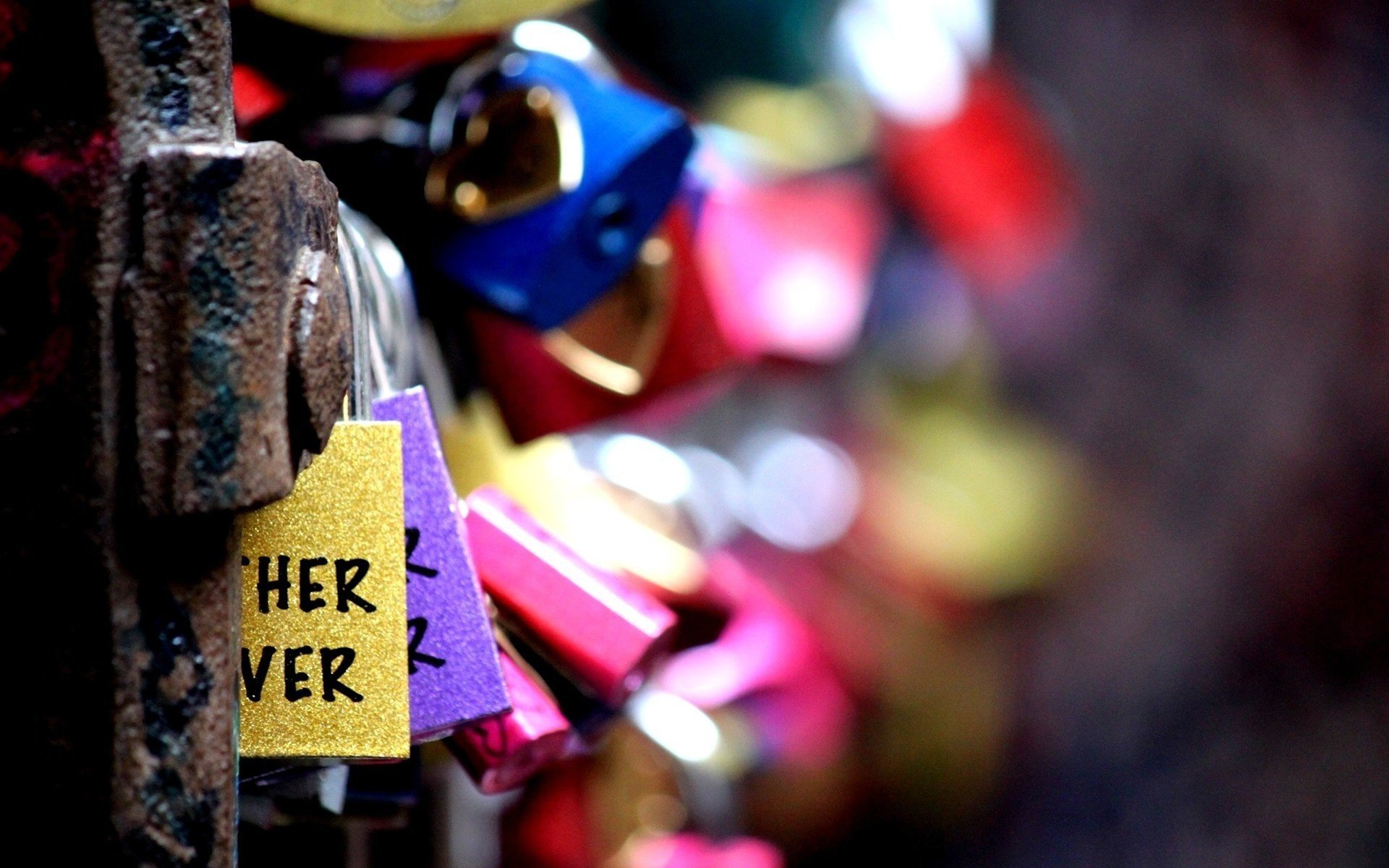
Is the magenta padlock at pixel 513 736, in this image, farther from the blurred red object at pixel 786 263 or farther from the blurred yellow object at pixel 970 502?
the blurred yellow object at pixel 970 502

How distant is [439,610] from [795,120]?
0.61 m

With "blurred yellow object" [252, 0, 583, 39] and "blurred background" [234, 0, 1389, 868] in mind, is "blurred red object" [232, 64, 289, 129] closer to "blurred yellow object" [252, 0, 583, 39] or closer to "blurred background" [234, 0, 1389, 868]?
"blurred yellow object" [252, 0, 583, 39]

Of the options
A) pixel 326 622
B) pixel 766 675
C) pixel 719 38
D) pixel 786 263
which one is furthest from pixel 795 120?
pixel 326 622

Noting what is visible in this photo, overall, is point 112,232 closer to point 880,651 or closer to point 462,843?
point 462,843

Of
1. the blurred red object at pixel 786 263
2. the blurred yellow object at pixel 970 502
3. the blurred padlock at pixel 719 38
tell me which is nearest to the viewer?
the blurred red object at pixel 786 263

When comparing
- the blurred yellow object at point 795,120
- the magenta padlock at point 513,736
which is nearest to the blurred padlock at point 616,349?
the magenta padlock at point 513,736

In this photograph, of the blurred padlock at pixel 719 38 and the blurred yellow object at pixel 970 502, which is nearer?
the blurred padlock at pixel 719 38

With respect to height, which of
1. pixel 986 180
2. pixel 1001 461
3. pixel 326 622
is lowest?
pixel 1001 461

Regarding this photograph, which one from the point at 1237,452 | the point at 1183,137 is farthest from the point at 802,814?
the point at 1183,137

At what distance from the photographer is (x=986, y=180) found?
907mm

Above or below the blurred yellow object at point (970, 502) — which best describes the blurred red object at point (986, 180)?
above

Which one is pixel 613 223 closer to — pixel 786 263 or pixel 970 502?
pixel 786 263

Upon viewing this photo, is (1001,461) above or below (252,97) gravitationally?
below

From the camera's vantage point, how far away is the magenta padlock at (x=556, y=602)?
357 mm
